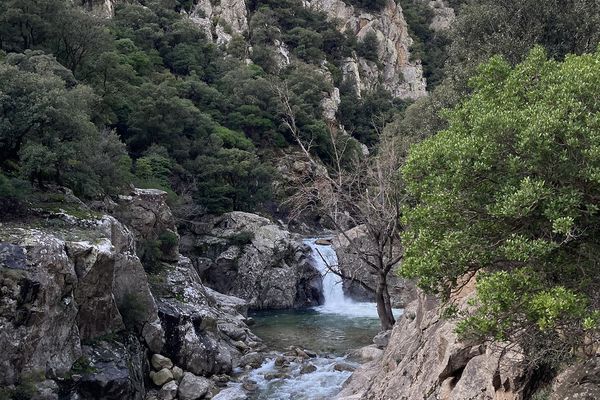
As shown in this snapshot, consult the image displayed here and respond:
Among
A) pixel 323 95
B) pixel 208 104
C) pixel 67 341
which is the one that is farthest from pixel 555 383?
pixel 323 95

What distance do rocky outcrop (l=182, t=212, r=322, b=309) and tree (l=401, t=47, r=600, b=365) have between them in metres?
24.3

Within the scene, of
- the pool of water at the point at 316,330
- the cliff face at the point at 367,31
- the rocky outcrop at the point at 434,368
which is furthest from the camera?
the cliff face at the point at 367,31

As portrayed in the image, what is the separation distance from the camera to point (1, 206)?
16.1m

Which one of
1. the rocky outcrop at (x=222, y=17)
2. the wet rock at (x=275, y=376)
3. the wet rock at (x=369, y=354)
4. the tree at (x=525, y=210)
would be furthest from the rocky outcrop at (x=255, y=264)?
the rocky outcrop at (x=222, y=17)

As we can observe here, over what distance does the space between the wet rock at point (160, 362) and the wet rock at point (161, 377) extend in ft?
0.98

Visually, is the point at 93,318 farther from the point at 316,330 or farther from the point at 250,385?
the point at 316,330

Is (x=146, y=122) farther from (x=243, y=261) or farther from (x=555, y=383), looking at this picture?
(x=555, y=383)

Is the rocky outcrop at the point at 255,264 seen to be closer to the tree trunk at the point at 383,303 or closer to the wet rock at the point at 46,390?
the tree trunk at the point at 383,303

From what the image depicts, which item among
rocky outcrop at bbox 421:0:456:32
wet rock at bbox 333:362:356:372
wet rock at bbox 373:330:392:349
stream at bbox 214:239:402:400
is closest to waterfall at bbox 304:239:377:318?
stream at bbox 214:239:402:400

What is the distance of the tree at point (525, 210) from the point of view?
605 cm

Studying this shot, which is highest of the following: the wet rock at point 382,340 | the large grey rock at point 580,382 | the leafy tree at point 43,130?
the leafy tree at point 43,130

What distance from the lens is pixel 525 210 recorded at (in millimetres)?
6000

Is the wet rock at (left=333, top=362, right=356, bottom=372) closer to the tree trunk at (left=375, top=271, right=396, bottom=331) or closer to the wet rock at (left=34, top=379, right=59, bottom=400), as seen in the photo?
the tree trunk at (left=375, top=271, right=396, bottom=331)

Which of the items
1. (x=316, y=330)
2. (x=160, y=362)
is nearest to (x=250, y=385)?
(x=160, y=362)
